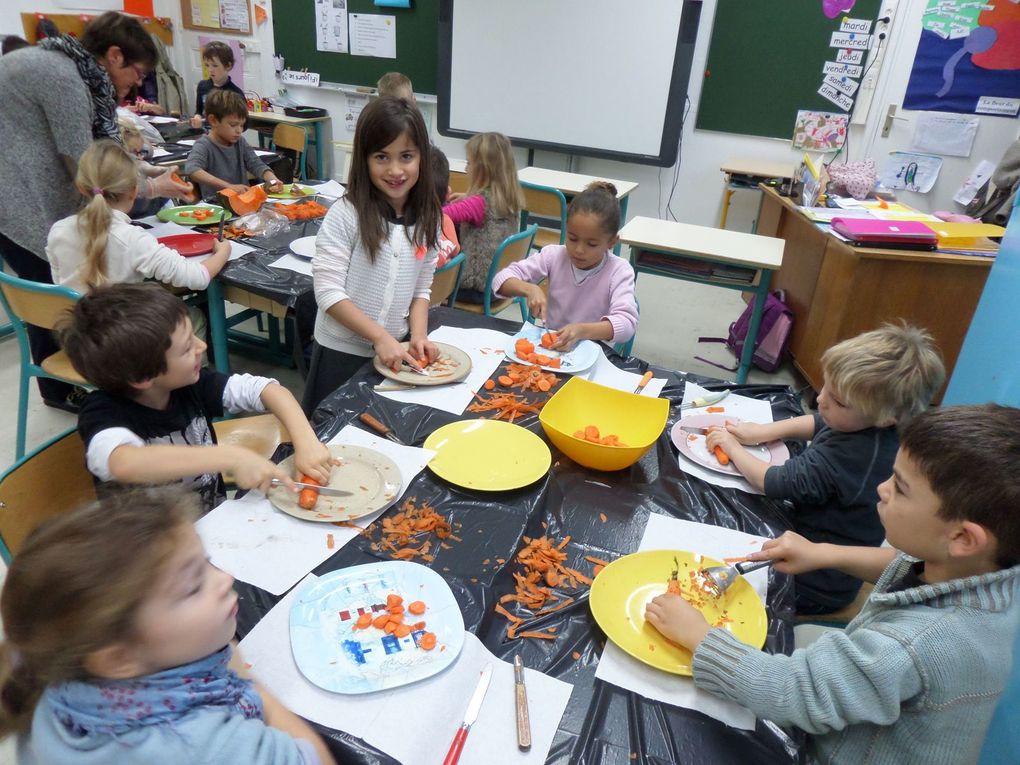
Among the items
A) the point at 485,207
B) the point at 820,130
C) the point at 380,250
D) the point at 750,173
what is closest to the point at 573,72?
the point at 750,173

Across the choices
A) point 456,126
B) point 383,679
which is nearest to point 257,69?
point 456,126

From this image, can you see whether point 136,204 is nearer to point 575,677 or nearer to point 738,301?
point 575,677

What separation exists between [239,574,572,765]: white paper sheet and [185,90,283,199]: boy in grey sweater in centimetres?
305

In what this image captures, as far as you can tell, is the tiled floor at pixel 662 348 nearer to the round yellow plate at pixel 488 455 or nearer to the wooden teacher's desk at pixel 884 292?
the wooden teacher's desk at pixel 884 292

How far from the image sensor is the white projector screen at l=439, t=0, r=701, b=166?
4.99 m

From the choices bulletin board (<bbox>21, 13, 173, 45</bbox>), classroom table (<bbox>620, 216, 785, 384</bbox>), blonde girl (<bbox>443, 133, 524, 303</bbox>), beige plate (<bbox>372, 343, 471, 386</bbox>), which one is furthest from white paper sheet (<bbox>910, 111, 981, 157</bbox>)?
bulletin board (<bbox>21, 13, 173, 45</bbox>)

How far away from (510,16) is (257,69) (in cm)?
294

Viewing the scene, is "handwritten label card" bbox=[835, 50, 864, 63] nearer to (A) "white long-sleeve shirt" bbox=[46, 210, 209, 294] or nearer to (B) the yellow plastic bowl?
(B) the yellow plastic bowl

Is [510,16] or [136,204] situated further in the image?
[510,16]

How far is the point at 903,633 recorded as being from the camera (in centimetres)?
86

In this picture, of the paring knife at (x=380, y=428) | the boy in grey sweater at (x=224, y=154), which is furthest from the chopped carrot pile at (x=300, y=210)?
the paring knife at (x=380, y=428)

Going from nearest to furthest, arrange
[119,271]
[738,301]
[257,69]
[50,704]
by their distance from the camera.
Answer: [50,704], [119,271], [738,301], [257,69]

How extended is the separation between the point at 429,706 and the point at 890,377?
108cm

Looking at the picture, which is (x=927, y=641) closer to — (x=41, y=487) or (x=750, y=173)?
(x=41, y=487)
